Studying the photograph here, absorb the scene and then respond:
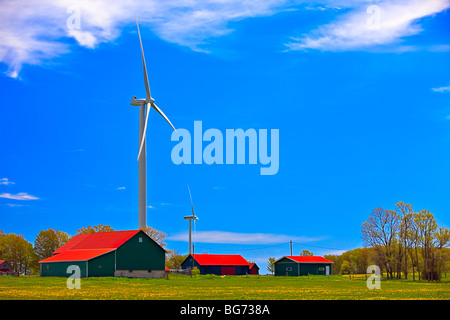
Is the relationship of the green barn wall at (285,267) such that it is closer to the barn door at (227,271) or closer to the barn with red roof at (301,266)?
the barn with red roof at (301,266)

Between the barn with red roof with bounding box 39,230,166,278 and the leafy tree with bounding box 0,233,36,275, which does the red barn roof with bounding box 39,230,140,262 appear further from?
the leafy tree with bounding box 0,233,36,275

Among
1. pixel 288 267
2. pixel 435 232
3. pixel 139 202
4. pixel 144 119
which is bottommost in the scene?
pixel 288 267

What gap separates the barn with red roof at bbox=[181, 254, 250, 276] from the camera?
354 feet

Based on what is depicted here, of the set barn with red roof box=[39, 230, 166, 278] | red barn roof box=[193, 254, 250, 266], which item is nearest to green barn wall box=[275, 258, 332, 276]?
red barn roof box=[193, 254, 250, 266]

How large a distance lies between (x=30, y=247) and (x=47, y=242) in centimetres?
518

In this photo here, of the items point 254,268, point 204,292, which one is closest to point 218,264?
point 254,268

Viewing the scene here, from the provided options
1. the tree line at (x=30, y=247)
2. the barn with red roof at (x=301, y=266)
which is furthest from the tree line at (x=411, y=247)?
the tree line at (x=30, y=247)

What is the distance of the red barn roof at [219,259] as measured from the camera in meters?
109

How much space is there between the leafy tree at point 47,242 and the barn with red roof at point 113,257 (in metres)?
31.5

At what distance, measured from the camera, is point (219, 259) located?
371 ft
